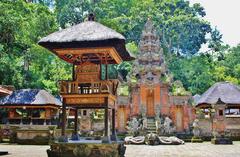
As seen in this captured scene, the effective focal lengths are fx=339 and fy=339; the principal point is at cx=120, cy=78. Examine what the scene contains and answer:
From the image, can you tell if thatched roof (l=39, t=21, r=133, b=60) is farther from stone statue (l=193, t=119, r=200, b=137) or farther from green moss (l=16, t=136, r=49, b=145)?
stone statue (l=193, t=119, r=200, b=137)

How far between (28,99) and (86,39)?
17543 millimetres

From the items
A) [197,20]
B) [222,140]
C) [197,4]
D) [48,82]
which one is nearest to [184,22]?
[197,20]

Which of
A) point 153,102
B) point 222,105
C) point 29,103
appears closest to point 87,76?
point 29,103

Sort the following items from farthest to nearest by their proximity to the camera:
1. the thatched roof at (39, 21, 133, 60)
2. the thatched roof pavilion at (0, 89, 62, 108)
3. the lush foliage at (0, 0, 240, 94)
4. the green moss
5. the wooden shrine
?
the lush foliage at (0, 0, 240, 94)
the thatched roof pavilion at (0, 89, 62, 108)
the green moss
the wooden shrine
the thatched roof at (39, 21, 133, 60)

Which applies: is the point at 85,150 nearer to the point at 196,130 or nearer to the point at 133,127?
the point at 133,127

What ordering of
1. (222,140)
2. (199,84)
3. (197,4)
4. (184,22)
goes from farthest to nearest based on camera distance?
(197,4) < (184,22) < (199,84) < (222,140)

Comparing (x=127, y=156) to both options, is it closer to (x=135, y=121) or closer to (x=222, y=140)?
(x=222, y=140)

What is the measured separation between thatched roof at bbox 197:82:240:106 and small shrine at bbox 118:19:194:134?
72.3 inches

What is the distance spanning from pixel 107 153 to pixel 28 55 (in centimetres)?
2775

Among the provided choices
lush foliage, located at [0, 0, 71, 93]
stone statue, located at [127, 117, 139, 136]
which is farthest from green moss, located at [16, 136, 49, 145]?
stone statue, located at [127, 117, 139, 136]

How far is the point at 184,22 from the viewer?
176 feet

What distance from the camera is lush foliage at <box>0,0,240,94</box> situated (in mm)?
37094

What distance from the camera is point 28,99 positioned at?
29297mm

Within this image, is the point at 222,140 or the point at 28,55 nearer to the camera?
the point at 222,140
